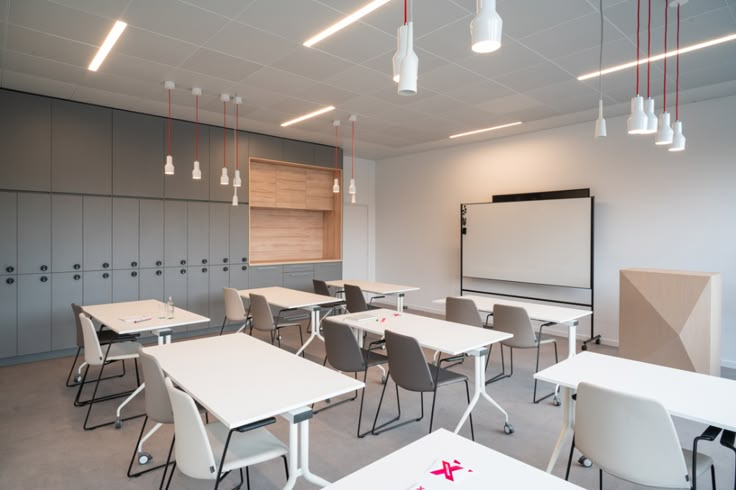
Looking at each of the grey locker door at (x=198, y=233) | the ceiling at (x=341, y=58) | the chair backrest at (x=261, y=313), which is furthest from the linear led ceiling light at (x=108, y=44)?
the chair backrest at (x=261, y=313)

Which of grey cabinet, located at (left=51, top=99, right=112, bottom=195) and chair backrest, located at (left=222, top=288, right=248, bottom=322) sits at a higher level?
grey cabinet, located at (left=51, top=99, right=112, bottom=195)

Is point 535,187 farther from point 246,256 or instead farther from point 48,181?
point 48,181

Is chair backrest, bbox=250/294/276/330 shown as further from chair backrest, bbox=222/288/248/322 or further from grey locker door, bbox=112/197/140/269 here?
grey locker door, bbox=112/197/140/269

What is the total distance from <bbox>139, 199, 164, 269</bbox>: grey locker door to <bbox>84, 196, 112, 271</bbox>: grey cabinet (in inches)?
15.4

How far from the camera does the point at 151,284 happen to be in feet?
19.1

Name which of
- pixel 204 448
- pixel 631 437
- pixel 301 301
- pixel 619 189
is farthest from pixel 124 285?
pixel 619 189

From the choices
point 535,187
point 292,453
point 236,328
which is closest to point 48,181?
point 236,328

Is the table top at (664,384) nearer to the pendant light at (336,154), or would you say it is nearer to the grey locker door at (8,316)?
the pendant light at (336,154)

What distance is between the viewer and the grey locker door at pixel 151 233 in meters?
5.77

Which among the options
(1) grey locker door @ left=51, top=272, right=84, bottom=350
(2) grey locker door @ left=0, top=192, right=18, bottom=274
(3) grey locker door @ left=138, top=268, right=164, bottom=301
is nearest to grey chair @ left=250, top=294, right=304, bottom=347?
(3) grey locker door @ left=138, top=268, right=164, bottom=301

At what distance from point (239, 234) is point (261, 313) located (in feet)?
7.46

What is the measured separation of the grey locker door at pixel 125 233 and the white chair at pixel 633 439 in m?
5.64

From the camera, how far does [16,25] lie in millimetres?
3385

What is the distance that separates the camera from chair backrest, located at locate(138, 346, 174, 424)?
7.25ft
